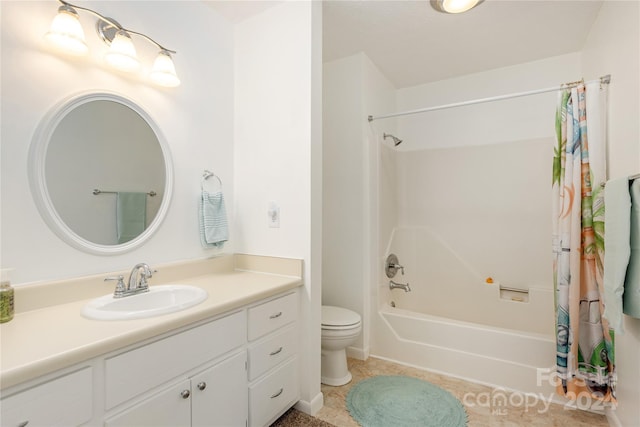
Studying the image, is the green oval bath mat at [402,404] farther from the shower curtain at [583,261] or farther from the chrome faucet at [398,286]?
the chrome faucet at [398,286]

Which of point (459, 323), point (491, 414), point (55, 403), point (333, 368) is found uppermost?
point (55, 403)

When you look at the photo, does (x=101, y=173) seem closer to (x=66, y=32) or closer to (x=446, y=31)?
(x=66, y=32)

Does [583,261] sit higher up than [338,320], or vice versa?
[583,261]

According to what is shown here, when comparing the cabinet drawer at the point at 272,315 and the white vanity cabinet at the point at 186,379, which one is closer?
the white vanity cabinet at the point at 186,379

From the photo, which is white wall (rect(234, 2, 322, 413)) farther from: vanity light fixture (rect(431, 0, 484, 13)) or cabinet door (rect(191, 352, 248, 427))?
vanity light fixture (rect(431, 0, 484, 13))

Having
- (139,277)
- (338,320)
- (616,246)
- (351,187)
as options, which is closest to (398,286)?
(338,320)

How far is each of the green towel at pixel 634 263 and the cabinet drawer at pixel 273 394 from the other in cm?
158

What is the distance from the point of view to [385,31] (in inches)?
90.7

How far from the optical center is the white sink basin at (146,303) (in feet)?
3.77

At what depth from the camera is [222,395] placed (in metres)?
1.37

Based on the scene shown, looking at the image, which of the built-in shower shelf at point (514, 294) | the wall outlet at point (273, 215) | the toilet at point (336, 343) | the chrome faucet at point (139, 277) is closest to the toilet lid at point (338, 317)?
the toilet at point (336, 343)

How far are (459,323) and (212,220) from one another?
1875 millimetres

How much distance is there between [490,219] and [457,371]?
1399mm

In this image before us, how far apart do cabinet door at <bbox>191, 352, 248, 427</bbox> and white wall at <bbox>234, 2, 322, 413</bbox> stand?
1.53 feet
